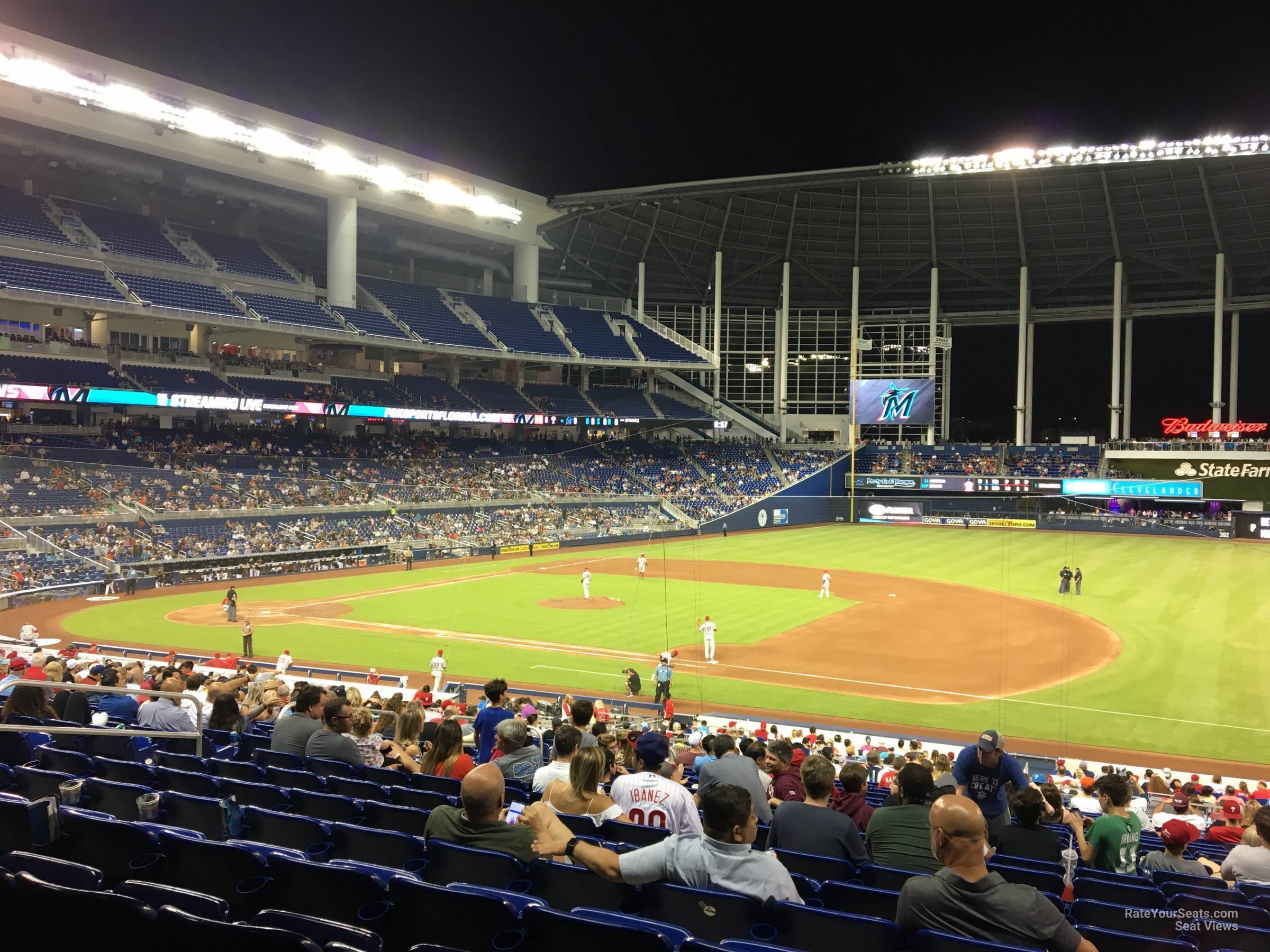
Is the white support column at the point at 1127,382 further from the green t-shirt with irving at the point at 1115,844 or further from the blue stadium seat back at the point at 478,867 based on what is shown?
the blue stadium seat back at the point at 478,867

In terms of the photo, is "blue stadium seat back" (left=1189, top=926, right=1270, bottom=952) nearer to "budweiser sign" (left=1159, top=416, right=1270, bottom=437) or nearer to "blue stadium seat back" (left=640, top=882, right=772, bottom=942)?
"blue stadium seat back" (left=640, top=882, right=772, bottom=942)

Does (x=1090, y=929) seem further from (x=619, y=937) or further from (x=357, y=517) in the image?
(x=357, y=517)

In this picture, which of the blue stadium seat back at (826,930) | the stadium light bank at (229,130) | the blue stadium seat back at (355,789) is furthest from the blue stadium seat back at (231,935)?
the stadium light bank at (229,130)

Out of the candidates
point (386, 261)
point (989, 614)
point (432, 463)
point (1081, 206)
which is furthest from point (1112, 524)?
point (386, 261)

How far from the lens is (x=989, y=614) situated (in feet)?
108

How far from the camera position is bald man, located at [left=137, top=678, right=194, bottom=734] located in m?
10.2

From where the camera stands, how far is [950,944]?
3898 millimetres

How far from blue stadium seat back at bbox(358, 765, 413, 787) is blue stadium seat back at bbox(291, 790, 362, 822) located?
1.39 meters

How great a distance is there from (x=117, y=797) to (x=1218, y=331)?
7995cm

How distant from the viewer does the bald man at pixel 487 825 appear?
5180 millimetres

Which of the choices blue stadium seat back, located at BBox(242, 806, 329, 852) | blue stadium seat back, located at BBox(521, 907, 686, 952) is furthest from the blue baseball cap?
blue stadium seat back, located at BBox(521, 907, 686, 952)

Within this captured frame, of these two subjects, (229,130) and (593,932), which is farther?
(229,130)

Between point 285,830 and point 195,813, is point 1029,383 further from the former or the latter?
point 195,813

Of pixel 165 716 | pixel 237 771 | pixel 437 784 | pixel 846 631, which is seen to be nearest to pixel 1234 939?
pixel 437 784
